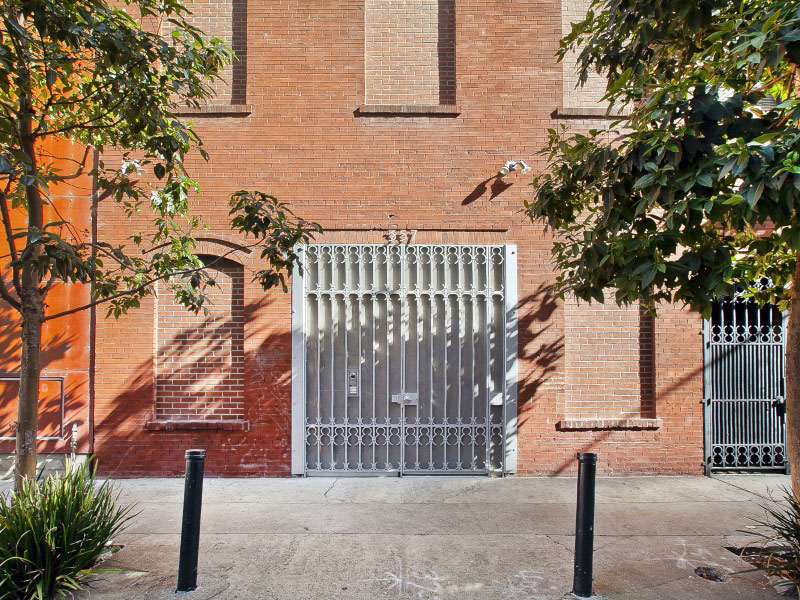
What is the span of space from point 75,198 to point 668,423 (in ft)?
27.5

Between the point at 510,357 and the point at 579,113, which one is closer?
the point at 510,357

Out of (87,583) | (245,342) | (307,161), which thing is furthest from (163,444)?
(307,161)

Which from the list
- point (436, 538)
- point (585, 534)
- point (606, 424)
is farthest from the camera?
point (606, 424)

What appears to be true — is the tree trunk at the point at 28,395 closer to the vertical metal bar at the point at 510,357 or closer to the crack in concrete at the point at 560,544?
the crack in concrete at the point at 560,544

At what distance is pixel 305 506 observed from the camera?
6.34 m

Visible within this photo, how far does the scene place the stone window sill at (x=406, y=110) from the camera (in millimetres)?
7551

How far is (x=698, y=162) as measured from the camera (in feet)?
12.1

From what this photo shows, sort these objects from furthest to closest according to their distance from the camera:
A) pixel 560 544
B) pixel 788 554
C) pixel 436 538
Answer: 1. pixel 436 538
2. pixel 560 544
3. pixel 788 554

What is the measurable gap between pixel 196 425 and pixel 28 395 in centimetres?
303

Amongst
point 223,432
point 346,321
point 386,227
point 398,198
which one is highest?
point 398,198

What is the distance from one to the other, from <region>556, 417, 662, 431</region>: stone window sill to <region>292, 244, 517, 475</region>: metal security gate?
2.27 ft

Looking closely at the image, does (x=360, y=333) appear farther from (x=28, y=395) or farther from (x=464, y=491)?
(x=28, y=395)

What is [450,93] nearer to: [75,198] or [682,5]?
[682,5]

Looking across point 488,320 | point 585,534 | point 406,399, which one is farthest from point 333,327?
point 585,534
